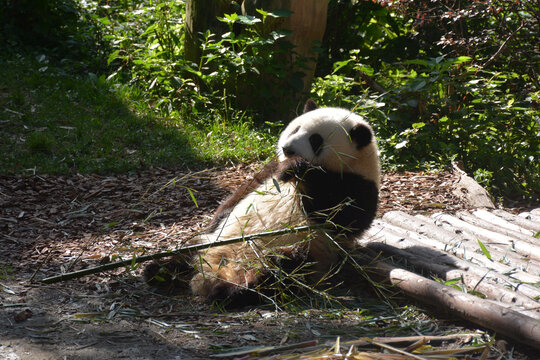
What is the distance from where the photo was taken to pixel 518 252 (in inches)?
144

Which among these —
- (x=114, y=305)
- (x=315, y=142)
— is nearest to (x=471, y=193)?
(x=315, y=142)

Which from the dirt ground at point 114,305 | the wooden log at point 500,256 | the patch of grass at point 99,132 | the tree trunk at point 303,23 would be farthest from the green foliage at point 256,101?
the wooden log at point 500,256

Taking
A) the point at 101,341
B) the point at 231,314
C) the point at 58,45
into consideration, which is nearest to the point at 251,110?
the point at 58,45

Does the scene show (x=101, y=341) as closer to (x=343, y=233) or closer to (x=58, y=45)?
(x=343, y=233)

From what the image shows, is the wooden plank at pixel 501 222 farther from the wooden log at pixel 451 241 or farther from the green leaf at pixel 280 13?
the green leaf at pixel 280 13

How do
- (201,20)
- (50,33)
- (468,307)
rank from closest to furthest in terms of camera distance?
(468,307) → (201,20) → (50,33)

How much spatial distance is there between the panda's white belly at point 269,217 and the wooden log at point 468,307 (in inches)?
20.7

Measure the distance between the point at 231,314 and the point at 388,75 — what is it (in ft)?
18.7

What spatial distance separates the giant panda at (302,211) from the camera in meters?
3.06

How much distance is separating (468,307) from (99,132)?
4.40 m

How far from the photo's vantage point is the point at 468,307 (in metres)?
2.51

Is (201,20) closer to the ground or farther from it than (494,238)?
farther from it

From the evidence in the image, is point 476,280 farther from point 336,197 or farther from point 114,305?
point 114,305

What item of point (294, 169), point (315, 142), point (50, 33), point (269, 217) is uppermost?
point (50, 33)
